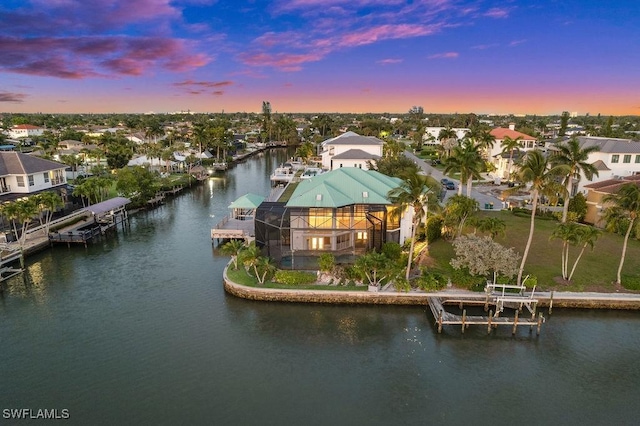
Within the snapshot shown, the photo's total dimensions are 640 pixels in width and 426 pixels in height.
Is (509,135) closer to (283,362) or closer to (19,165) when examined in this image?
(283,362)

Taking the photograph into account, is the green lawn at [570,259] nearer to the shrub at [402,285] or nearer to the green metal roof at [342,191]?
the shrub at [402,285]

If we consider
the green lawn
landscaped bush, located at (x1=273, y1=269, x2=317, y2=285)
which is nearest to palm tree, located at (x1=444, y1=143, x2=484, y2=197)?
the green lawn

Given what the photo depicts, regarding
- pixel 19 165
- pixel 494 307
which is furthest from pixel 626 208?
pixel 19 165

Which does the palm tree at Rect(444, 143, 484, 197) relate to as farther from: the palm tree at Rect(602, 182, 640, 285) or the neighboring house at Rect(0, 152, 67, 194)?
the neighboring house at Rect(0, 152, 67, 194)

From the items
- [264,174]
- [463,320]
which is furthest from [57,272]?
[264,174]

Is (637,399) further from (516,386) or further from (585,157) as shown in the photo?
(585,157)

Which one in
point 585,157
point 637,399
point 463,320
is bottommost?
point 637,399
